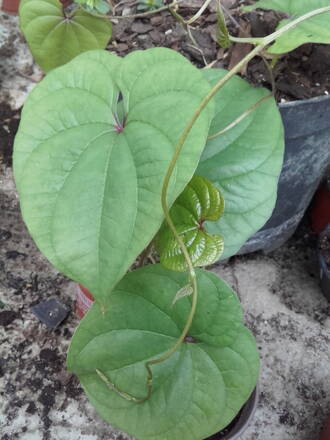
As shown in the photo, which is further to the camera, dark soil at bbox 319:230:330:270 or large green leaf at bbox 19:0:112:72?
dark soil at bbox 319:230:330:270

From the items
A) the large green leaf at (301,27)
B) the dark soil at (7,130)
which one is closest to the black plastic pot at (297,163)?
the large green leaf at (301,27)

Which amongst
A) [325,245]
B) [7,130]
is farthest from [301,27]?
[7,130]

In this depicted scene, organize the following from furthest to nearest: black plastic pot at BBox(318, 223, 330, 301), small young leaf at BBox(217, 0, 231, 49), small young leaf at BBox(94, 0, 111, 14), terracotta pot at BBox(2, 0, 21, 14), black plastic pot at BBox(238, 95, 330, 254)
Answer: terracotta pot at BBox(2, 0, 21, 14) → black plastic pot at BBox(318, 223, 330, 301) → black plastic pot at BBox(238, 95, 330, 254) → small young leaf at BBox(94, 0, 111, 14) → small young leaf at BBox(217, 0, 231, 49)

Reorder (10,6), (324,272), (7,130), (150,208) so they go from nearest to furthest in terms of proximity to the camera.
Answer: (150,208)
(324,272)
(7,130)
(10,6)

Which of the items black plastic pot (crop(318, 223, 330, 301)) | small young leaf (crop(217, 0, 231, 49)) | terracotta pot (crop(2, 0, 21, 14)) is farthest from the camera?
terracotta pot (crop(2, 0, 21, 14))

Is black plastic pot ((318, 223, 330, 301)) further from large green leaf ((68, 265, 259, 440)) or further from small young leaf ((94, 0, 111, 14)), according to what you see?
small young leaf ((94, 0, 111, 14))

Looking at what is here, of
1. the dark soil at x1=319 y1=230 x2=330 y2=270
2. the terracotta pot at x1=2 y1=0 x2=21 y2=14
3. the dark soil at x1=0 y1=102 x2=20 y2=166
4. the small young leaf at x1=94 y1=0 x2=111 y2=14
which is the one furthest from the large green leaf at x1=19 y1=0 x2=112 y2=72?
the terracotta pot at x1=2 y1=0 x2=21 y2=14

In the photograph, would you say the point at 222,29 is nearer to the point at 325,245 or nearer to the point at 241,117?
the point at 241,117

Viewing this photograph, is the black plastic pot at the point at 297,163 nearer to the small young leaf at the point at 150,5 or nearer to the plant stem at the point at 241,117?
the plant stem at the point at 241,117
